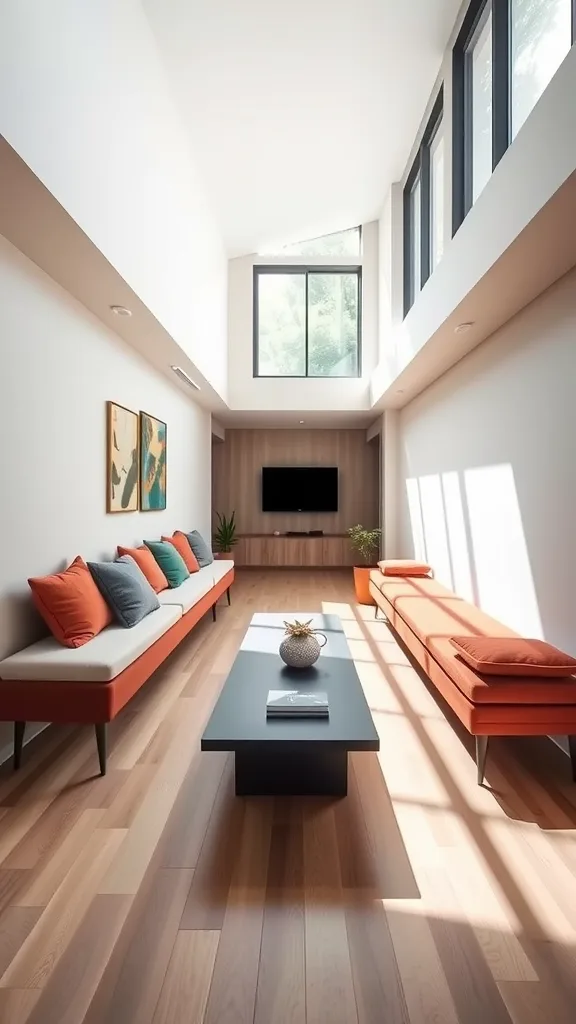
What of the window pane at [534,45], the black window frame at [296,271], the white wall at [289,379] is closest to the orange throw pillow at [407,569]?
the white wall at [289,379]

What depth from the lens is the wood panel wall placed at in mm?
9680

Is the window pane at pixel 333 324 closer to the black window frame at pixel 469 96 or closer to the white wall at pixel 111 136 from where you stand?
→ the white wall at pixel 111 136

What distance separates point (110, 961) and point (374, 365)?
24.2ft

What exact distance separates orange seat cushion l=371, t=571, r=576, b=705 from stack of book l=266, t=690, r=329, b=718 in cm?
66

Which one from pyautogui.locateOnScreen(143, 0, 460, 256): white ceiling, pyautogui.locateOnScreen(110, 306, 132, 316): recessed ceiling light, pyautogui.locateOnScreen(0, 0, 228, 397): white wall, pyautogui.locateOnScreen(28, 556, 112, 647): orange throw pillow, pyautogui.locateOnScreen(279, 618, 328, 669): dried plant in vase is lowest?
pyautogui.locateOnScreen(279, 618, 328, 669): dried plant in vase

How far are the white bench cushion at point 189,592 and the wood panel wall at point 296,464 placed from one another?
4.07 metres

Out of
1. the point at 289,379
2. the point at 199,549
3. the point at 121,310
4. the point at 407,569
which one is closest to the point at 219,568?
the point at 199,549

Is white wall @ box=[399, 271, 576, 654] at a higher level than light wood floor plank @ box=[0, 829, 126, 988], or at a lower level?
higher

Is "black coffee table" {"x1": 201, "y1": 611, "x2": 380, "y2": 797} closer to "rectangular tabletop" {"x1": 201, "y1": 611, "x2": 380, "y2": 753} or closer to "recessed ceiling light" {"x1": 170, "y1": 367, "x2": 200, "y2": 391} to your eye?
"rectangular tabletop" {"x1": 201, "y1": 611, "x2": 380, "y2": 753}

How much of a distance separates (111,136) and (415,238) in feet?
13.0

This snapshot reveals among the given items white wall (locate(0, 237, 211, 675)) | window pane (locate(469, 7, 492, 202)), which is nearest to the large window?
window pane (locate(469, 7, 492, 202))

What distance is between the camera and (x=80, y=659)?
2.54 metres

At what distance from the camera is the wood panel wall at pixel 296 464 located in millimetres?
9680

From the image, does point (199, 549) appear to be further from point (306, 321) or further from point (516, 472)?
point (306, 321)
